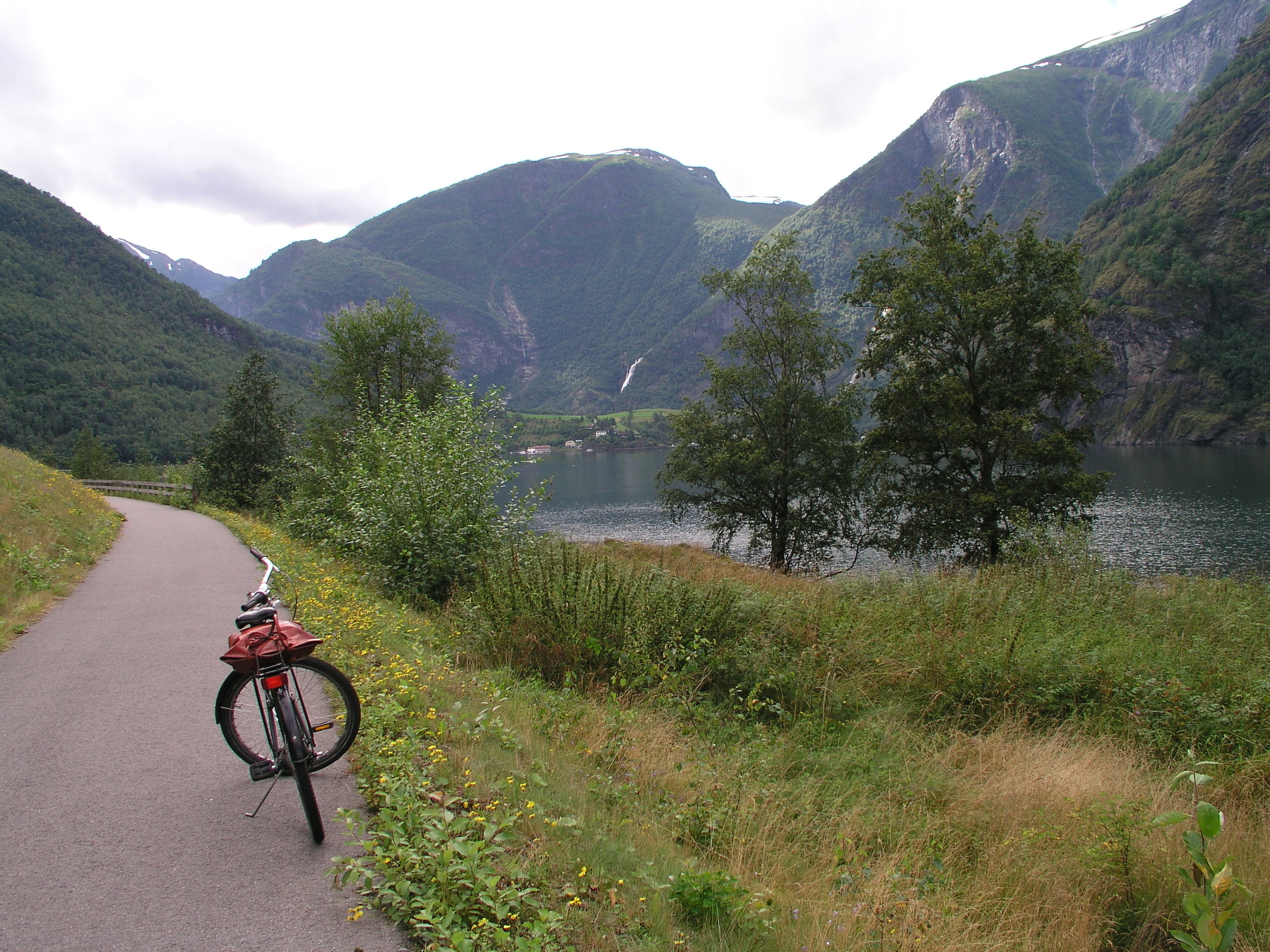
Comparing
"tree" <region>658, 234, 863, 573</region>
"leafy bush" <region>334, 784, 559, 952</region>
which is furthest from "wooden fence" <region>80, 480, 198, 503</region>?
"leafy bush" <region>334, 784, 559, 952</region>

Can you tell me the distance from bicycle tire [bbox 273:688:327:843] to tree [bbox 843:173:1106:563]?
793 inches

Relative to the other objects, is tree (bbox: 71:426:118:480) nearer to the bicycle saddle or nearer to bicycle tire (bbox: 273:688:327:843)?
the bicycle saddle

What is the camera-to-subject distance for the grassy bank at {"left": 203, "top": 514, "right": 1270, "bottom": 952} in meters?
3.65

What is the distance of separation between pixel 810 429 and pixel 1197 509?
28.7 metres

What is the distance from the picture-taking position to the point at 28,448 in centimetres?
8025

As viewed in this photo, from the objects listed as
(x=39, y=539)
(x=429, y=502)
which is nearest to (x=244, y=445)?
(x=39, y=539)

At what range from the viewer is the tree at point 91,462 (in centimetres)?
5109

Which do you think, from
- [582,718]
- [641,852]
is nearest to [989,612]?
[582,718]

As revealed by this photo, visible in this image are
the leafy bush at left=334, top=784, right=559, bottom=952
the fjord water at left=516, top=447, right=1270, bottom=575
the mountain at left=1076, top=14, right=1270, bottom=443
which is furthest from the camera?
the mountain at left=1076, top=14, right=1270, bottom=443

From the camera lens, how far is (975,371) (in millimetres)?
22391

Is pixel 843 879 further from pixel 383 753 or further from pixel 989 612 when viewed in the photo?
pixel 989 612

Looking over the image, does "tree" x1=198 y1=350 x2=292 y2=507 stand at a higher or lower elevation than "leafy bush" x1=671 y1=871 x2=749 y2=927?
higher

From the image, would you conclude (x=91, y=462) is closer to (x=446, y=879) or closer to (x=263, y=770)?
(x=263, y=770)

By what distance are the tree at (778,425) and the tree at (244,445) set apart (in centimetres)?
2193
